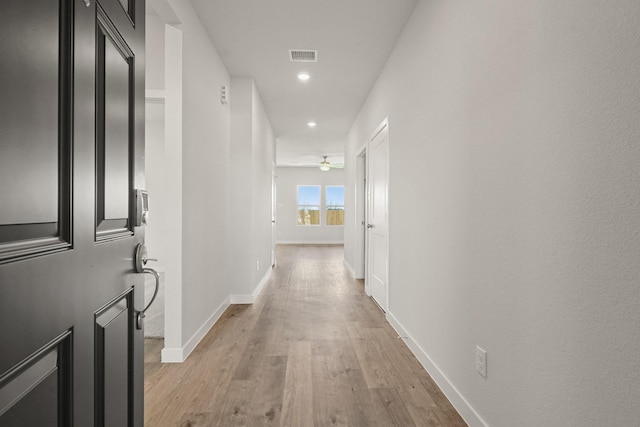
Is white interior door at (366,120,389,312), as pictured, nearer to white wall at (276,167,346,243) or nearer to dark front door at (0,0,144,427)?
dark front door at (0,0,144,427)

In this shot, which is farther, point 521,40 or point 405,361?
point 405,361

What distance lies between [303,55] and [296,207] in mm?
8780

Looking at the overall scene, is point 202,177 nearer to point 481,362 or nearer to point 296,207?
point 481,362

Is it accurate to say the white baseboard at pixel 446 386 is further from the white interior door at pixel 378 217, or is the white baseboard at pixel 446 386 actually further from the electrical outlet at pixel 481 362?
the white interior door at pixel 378 217

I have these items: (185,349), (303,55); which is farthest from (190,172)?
(303,55)

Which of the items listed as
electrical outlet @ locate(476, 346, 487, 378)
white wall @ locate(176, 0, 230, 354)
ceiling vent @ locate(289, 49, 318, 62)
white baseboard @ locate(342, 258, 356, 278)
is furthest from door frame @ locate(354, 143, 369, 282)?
electrical outlet @ locate(476, 346, 487, 378)

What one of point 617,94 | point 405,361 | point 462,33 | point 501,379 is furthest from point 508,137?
point 405,361

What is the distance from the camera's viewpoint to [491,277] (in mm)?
1600

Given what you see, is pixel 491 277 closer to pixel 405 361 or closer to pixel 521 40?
pixel 521 40

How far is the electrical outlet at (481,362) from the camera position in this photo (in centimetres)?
163

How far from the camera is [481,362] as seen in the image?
5.46 feet

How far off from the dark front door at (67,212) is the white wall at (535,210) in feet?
4.35

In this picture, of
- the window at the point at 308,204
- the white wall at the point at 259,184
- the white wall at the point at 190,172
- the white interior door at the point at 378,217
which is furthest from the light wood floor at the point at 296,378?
the window at the point at 308,204

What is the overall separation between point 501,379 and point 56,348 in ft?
5.14
